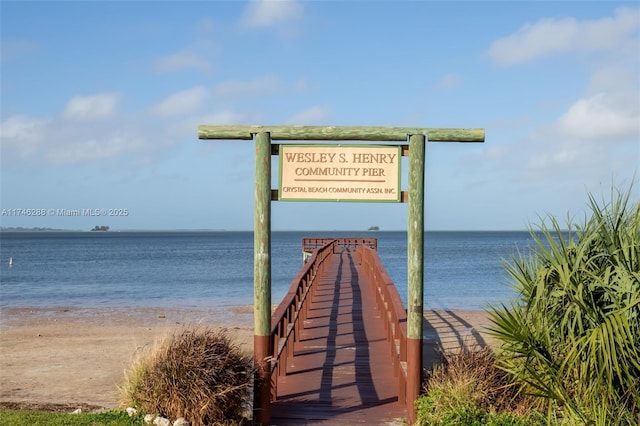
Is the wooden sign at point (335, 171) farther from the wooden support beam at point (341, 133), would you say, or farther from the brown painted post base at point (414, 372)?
the brown painted post base at point (414, 372)

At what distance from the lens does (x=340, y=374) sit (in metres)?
9.41

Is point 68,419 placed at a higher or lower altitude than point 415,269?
lower

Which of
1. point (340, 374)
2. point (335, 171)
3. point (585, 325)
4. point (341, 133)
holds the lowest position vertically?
point (340, 374)

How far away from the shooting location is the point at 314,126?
7.44 metres

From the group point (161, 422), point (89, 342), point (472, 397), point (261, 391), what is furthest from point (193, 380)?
point (89, 342)

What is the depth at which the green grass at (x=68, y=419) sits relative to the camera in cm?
686

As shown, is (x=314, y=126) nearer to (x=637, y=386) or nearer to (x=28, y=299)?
(x=637, y=386)

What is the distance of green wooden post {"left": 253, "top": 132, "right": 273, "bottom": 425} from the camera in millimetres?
7223

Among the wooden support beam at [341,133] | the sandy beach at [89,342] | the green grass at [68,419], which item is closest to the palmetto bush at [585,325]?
the wooden support beam at [341,133]

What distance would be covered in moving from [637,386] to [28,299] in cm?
4002

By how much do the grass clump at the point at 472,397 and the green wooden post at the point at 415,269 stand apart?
190 millimetres

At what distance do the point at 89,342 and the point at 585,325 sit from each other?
18251mm

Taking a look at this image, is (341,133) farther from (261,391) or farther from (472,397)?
(472,397)

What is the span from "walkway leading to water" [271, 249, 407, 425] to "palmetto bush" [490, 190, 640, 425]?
166 cm
